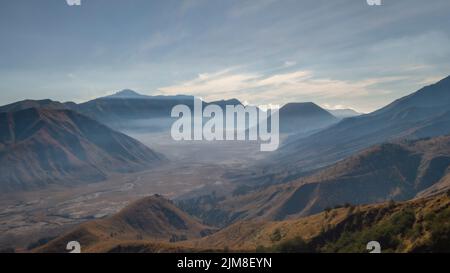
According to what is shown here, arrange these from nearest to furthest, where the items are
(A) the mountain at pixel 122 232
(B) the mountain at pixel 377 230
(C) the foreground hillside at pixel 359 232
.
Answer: (B) the mountain at pixel 377 230, (C) the foreground hillside at pixel 359 232, (A) the mountain at pixel 122 232

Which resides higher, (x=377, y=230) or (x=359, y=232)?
(x=377, y=230)

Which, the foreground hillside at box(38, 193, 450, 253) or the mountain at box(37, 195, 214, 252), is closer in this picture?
the foreground hillside at box(38, 193, 450, 253)

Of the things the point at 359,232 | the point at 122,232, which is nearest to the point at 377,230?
the point at 359,232

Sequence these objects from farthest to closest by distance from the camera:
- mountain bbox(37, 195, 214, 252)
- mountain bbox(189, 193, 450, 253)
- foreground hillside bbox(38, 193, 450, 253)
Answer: mountain bbox(37, 195, 214, 252) < foreground hillside bbox(38, 193, 450, 253) < mountain bbox(189, 193, 450, 253)

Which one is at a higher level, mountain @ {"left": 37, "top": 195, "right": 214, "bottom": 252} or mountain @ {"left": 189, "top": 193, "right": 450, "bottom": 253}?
mountain @ {"left": 189, "top": 193, "right": 450, "bottom": 253}

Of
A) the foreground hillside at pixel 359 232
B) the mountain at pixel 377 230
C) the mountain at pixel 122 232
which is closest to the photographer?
the mountain at pixel 377 230

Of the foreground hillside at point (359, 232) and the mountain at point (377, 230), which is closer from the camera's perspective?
the mountain at point (377, 230)

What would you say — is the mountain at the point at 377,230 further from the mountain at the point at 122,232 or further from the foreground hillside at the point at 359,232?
the mountain at the point at 122,232

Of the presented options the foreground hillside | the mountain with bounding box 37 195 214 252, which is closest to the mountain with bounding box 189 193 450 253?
the foreground hillside

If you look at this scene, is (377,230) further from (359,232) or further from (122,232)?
(122,232)

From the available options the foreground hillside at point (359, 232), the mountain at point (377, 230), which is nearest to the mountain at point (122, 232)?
the foreground hillside at point (359, 232)

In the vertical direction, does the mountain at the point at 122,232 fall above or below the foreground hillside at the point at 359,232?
below

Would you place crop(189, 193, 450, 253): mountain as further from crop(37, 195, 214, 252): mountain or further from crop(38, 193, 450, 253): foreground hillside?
crop(37, 195, 214, 252): mountain
